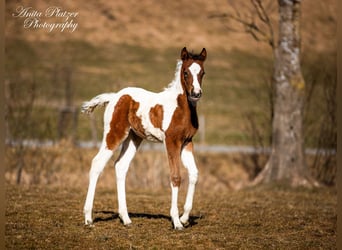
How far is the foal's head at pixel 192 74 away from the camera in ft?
26.9

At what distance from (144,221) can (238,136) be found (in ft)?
58.5

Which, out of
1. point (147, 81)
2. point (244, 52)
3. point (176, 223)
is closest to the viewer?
point (176, 223)

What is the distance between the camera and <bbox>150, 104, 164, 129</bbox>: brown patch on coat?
28.9 feet

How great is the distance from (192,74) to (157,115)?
0.97 m

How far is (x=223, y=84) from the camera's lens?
40.6 metres

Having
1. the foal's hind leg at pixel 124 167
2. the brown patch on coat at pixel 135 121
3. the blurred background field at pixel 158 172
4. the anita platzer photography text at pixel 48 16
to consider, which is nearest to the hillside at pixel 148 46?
the blurred background field at pixel 158 172

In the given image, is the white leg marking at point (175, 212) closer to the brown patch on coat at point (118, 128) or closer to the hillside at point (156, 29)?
the brown patch on coat at point (118, 128)

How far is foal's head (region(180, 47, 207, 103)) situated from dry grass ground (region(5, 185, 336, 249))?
2.12 metres

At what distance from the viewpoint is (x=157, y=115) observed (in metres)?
8.88

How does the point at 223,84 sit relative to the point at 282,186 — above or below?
above

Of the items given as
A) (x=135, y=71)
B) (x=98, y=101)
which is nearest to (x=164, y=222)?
(x=98, y=101)

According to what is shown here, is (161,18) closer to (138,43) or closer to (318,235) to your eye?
(138,43)

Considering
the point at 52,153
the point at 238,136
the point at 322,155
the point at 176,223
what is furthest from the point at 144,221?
the point at 238,136

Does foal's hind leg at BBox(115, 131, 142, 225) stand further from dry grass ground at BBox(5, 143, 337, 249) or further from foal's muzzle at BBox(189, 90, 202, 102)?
foal's muzzle at BBox(189, 90, 202, 102)
